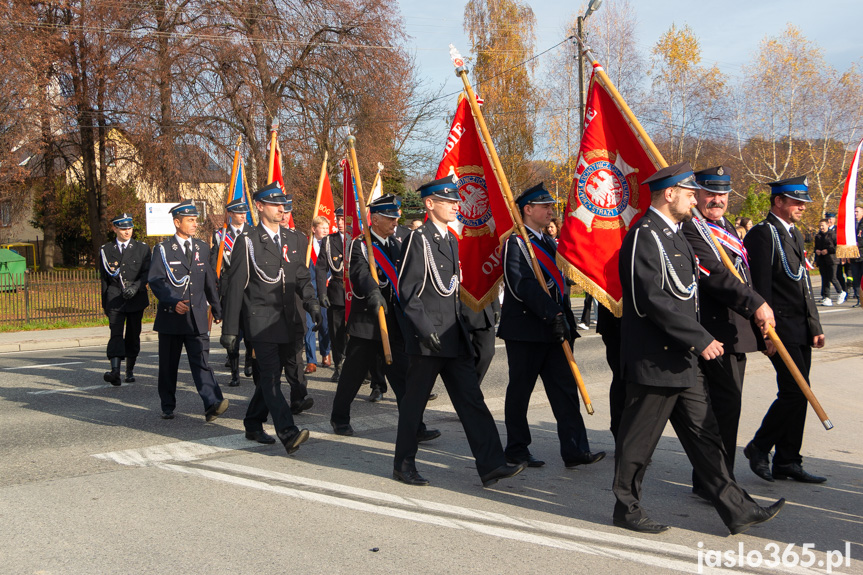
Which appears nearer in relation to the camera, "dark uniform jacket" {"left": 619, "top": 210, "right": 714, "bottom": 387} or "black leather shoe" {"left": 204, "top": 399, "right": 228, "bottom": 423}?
"dark uniform jacket" {"left": 619, "top": 210, "right": 714, "bottom": 387}

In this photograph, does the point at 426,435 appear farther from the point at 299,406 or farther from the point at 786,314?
the point at 786,314

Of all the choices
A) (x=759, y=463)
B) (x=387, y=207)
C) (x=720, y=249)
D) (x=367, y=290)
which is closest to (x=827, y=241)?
(x=759, y=463)

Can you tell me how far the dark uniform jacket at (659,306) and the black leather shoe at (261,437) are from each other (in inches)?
132

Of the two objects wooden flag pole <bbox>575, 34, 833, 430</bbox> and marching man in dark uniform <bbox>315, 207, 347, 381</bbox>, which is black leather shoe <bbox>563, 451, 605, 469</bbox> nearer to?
wooden flag pole <bbox>575, 34, 833, 430</bbox>

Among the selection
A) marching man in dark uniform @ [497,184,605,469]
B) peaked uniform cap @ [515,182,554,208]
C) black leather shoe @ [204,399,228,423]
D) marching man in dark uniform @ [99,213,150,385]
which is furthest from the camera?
marching man in dark uniform @ [99,213,150,385]

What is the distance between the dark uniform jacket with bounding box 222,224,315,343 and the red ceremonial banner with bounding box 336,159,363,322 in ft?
2.86

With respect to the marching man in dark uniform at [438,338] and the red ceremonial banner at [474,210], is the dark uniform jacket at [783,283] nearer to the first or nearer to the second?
the red ceremonial banner at [474,210]

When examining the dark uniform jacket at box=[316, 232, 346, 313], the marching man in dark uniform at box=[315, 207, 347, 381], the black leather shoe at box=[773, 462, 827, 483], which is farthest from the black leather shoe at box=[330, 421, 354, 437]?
the black leather shoe at box=[773, 462, 827, 483]

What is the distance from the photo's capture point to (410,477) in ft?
18.1

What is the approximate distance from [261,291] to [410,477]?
206cm

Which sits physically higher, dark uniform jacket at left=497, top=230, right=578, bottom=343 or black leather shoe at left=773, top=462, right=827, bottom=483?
dark uniform jacket at left=497, top=230, right=578, bottom=343

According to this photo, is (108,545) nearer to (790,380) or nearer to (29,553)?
(29,553)

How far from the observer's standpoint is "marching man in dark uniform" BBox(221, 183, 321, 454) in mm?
6309

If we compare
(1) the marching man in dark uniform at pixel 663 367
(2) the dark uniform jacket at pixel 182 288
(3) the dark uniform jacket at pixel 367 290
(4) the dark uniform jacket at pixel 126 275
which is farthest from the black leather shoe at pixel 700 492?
(4) the dark uniform jacket at pixel 126 275
